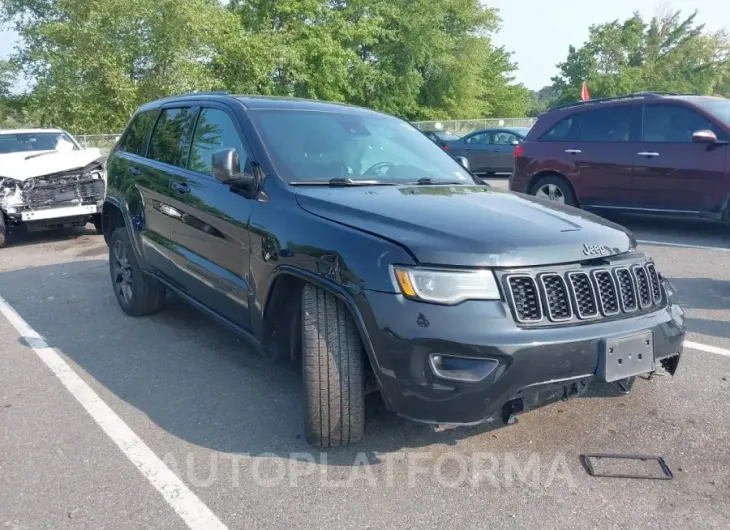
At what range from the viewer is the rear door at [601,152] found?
8688 millimetres

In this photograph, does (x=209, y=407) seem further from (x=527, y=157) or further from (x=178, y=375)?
(x=527, y=157)

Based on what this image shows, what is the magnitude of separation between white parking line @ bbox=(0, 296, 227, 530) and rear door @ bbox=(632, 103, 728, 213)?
279 inches

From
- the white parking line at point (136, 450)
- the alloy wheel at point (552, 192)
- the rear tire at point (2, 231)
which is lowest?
the rear tire at point (2, 231)

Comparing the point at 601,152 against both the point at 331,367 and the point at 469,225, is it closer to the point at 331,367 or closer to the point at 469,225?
the point at 469,225

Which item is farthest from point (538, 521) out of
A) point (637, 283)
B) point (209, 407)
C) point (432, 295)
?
point (209, 407)

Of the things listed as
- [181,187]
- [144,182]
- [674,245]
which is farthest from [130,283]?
[674,245]

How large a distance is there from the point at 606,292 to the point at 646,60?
53510 millimetres

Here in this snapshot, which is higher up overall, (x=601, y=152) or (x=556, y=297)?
(x=601, y=152)

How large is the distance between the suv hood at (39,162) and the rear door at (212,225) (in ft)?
18.6

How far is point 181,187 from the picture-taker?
4.43 m

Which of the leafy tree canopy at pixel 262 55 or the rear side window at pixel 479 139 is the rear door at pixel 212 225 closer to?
the rear side window at pixel 479 139

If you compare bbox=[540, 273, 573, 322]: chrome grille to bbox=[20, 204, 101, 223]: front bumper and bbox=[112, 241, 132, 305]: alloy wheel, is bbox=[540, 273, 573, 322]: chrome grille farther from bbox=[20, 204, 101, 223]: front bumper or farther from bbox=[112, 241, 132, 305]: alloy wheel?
bbox=[20, 204, 101, 223]: front bumper

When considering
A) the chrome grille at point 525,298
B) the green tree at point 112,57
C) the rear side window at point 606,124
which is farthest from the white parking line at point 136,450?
the green tree at point 112,57

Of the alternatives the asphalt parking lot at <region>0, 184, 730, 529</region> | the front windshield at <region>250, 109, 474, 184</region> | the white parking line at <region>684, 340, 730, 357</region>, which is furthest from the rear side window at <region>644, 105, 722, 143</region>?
the front windshield at <region>250, 109, 474, 184</region>
